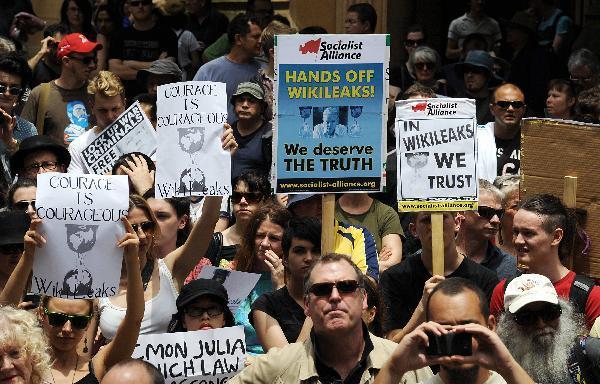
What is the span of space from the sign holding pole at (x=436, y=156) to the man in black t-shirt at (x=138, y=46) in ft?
19.9

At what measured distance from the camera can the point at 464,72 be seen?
45.0ft

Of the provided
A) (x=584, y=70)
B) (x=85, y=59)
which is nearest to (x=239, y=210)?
(x=85, y=59)

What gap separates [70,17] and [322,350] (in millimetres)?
9321

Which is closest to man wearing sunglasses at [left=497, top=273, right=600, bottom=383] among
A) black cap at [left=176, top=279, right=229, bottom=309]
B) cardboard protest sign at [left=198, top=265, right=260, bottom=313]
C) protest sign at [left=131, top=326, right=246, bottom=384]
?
protest sign at [left=131, top=326, right=246, bottom=384]

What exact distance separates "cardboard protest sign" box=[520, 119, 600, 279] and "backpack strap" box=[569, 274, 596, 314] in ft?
1.78

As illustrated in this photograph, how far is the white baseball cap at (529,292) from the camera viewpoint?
25.4ft

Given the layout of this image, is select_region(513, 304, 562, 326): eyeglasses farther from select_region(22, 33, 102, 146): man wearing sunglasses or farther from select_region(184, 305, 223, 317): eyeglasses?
select_region(22, 33, 102, 146): man wearing sunglasses

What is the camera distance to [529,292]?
7.77 meters

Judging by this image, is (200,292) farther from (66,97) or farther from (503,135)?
(66,97)

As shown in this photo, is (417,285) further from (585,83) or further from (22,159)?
(585,83)

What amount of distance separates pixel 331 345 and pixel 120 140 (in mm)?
4212

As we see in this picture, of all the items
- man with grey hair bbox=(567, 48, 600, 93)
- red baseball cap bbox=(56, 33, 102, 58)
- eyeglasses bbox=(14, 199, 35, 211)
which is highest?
red baseball cap bbox=(56, 33, 102, 58)

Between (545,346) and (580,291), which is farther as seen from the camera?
(580,291)

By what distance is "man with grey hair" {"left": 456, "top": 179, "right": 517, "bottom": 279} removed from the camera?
33.0ft
